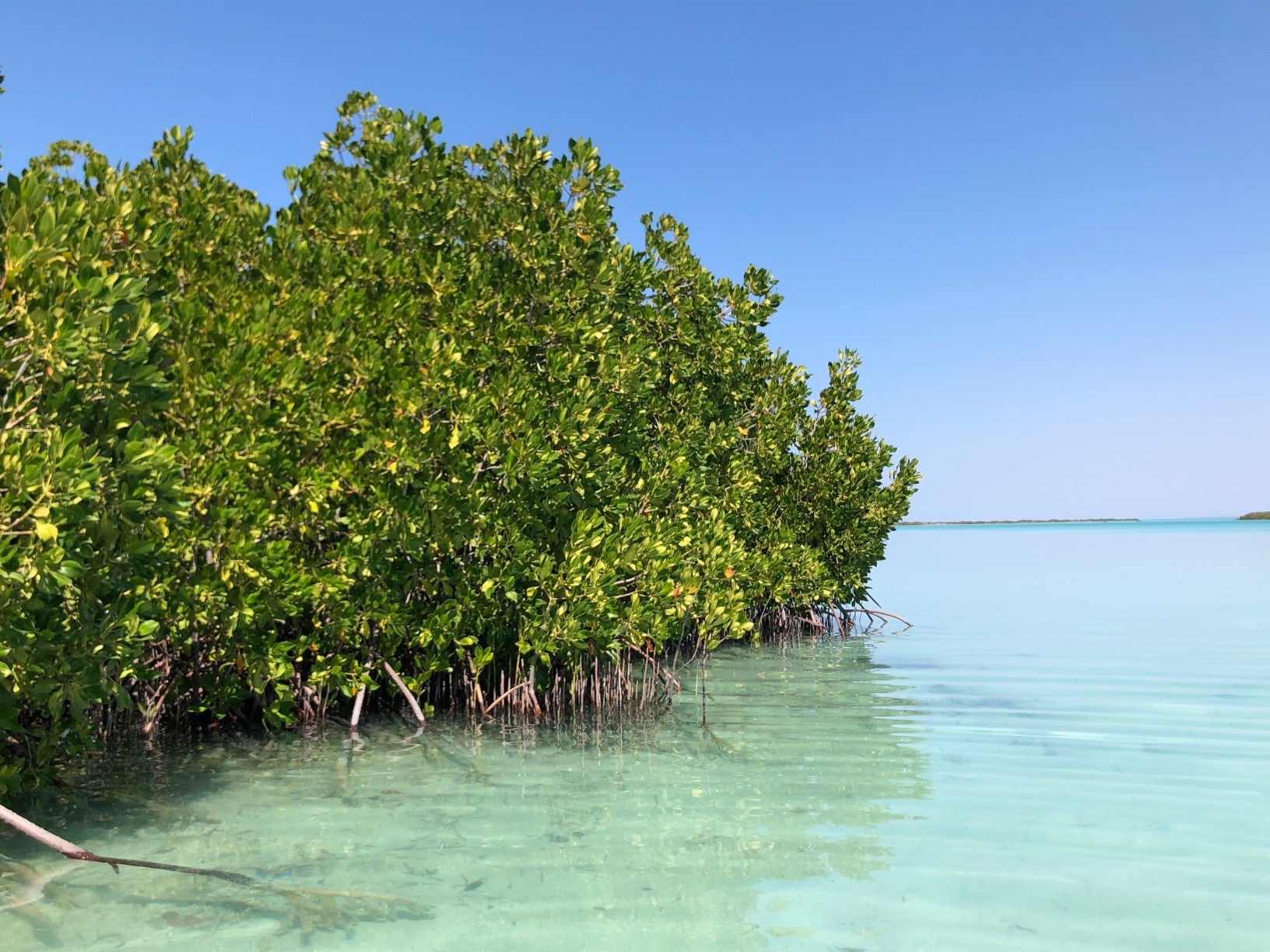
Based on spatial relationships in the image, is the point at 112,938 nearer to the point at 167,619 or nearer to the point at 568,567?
the point at 167,619

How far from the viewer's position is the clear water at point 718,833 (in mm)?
3928

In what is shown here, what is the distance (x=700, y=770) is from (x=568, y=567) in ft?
6.16

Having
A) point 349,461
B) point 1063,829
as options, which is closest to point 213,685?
point 349,461

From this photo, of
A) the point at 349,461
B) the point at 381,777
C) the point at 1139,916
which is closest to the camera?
the point at 1139,916

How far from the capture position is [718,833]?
5.15m

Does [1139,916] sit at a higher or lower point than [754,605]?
lower

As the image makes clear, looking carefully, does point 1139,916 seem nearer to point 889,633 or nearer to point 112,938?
point 112,938

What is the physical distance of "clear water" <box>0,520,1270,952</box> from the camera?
3.93 m

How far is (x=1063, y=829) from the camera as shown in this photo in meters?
5.28

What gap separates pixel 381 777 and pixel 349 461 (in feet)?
7.18

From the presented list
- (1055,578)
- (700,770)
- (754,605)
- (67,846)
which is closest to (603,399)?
(700,770)

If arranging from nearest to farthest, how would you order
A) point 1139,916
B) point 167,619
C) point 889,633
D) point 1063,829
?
point 1139,916 < point 1063,829 < point 167,619 < point 889,633

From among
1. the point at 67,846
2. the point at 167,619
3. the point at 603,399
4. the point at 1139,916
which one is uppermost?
the point at 603,399

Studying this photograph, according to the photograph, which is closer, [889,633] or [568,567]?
[568,567]
